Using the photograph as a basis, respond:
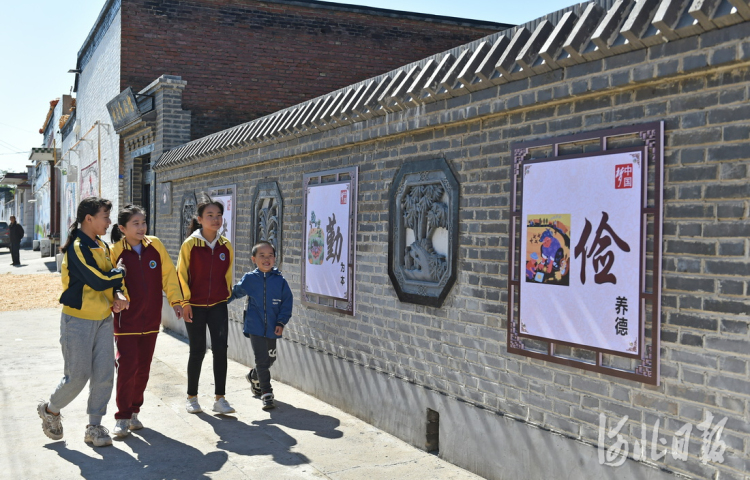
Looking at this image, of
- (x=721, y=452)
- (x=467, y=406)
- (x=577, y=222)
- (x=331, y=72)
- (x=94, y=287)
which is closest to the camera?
(x=721, y=452)

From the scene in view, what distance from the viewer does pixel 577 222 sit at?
4152 millimetres

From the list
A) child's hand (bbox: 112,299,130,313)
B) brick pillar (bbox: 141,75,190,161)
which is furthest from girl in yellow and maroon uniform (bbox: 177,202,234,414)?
brick pillar (bbox: 141,75,190,161)

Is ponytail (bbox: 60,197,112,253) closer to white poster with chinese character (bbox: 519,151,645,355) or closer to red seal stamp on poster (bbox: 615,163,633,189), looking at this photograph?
white poster with chinese character (bbox: 519,151,645,355)

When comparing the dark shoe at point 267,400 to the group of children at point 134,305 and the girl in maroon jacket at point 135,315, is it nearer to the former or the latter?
the group of children at point 134,305

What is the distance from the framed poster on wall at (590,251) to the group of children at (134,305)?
3.00 metres

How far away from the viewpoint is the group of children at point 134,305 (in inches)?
219

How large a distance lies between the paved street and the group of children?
0.23m

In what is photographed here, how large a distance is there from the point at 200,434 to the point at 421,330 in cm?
214

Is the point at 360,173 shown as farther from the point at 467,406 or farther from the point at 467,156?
the point at 467,406

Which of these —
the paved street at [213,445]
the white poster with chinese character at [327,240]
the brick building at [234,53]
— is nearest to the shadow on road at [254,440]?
the paved street at [213,445]

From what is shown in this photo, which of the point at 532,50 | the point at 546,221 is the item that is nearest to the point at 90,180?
the point at 532,50

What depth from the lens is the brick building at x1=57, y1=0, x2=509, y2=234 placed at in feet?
53.0

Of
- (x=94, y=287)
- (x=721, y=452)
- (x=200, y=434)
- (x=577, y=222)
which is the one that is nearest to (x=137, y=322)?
(x=94, y=287)

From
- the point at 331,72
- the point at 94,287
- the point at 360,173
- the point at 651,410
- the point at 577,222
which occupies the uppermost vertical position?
the point at 331,72
